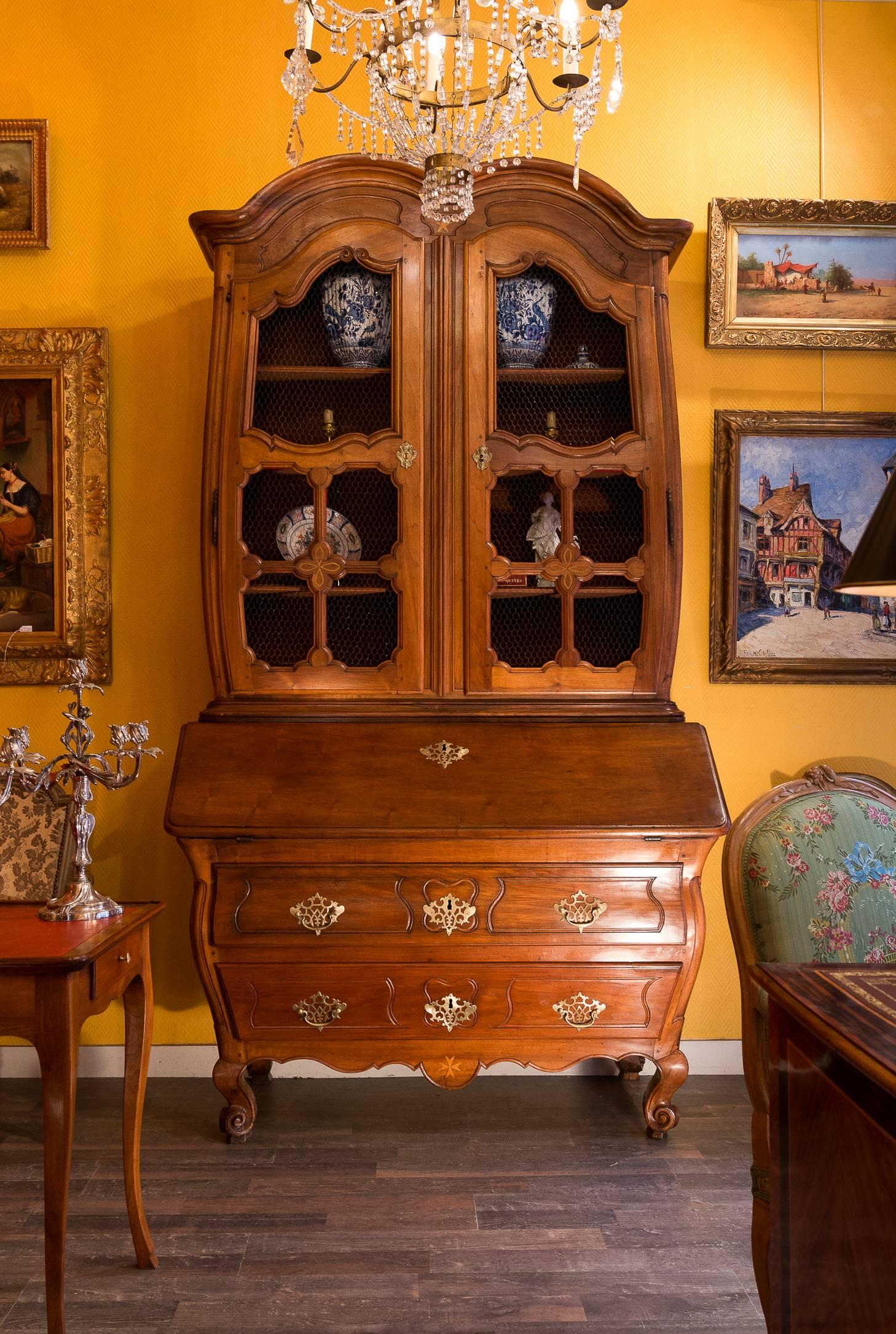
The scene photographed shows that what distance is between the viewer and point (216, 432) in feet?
9.54

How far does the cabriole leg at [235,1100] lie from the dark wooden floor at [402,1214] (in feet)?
0.14

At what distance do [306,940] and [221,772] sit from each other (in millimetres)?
521

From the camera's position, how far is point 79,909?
2131 millimetres

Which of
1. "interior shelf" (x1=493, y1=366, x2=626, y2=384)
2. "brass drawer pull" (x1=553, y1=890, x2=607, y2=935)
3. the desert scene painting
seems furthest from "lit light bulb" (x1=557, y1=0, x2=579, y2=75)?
the desert scene painting

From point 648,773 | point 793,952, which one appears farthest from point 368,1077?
point 793,952

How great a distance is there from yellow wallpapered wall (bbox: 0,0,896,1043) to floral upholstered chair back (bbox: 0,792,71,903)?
0.97 ft

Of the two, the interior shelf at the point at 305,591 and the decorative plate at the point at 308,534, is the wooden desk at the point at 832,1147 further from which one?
the decorative plate at the point at 308,534

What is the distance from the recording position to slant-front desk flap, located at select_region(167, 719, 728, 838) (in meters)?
2.75

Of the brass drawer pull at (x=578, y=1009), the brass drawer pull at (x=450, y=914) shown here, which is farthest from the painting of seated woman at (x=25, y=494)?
the brass drawer pull at (x=578, y=1009)

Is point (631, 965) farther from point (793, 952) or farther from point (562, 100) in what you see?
point (562, 100)

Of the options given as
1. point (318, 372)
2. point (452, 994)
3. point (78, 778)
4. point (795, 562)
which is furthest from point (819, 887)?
point (318, 372)

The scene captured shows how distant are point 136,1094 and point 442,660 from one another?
135 centimetres

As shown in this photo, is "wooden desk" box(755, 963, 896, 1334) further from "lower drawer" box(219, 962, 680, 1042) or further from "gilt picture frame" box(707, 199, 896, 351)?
"gilt picture frame" box(707, 199, 896, 351)

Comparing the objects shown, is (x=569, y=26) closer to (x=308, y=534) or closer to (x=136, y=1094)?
(x=308, y=534)
